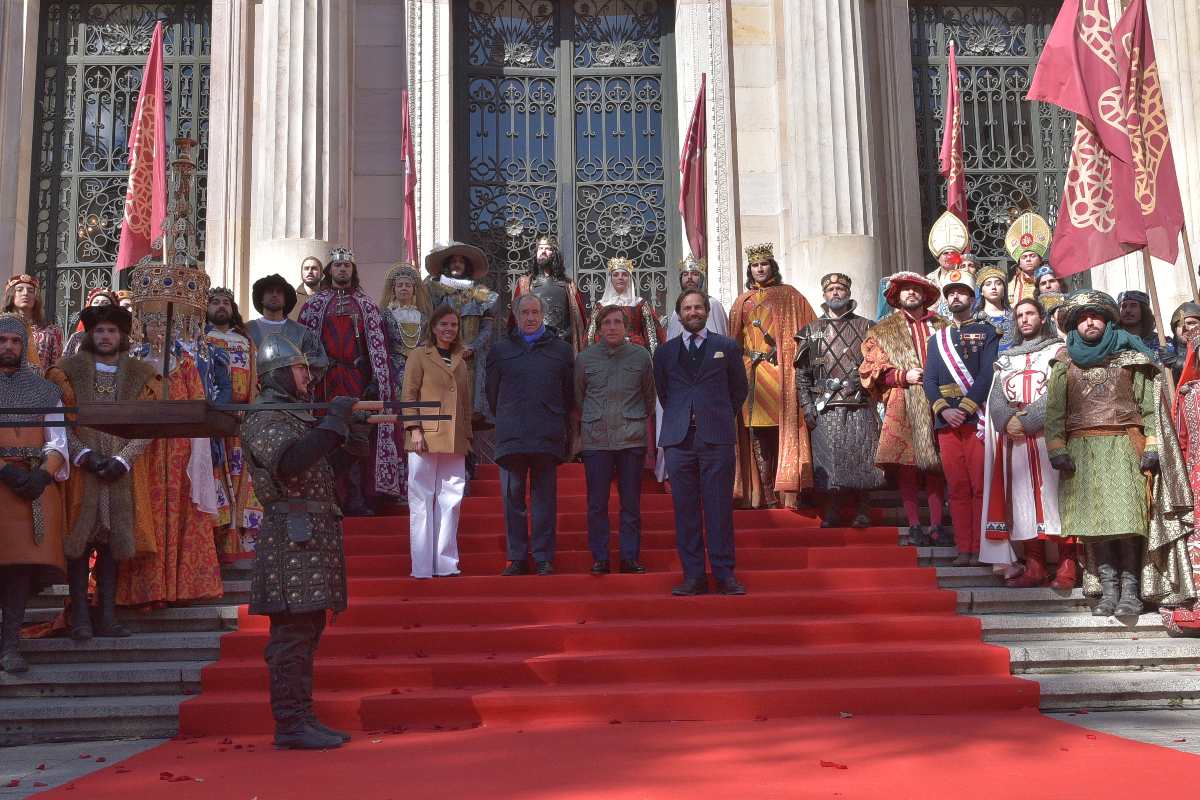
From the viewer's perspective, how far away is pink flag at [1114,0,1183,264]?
333 inches

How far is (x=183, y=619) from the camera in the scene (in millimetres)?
7465

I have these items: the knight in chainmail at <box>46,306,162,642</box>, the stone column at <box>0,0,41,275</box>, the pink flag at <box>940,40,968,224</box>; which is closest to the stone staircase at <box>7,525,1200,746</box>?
the knight in chainmail at <box>46,306,162,642</box>

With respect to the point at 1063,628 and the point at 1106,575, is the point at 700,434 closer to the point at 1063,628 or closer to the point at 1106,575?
the point at 1063,628

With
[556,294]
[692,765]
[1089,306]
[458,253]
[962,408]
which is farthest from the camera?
[458,253]

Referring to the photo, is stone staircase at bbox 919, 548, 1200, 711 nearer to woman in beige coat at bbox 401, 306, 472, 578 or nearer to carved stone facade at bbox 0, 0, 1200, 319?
woman in beige coat at bbox 401, 306, 472, 578

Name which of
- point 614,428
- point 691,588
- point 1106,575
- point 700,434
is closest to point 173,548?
point 614,428

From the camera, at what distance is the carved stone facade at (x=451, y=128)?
38.9 feet

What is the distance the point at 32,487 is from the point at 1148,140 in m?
7.44

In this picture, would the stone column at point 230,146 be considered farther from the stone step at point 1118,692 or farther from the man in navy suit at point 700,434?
the stone step at point 1118,692

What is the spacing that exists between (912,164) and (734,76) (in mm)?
2088

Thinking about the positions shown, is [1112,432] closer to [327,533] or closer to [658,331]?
[658,331]

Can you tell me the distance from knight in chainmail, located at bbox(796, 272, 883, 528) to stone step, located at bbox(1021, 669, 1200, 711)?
7.20 feet

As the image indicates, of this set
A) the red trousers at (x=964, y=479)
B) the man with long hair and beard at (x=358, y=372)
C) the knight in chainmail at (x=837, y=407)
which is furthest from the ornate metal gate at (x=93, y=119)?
the red trousers at (x=964, y=479)

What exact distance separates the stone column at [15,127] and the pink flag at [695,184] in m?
6.72
